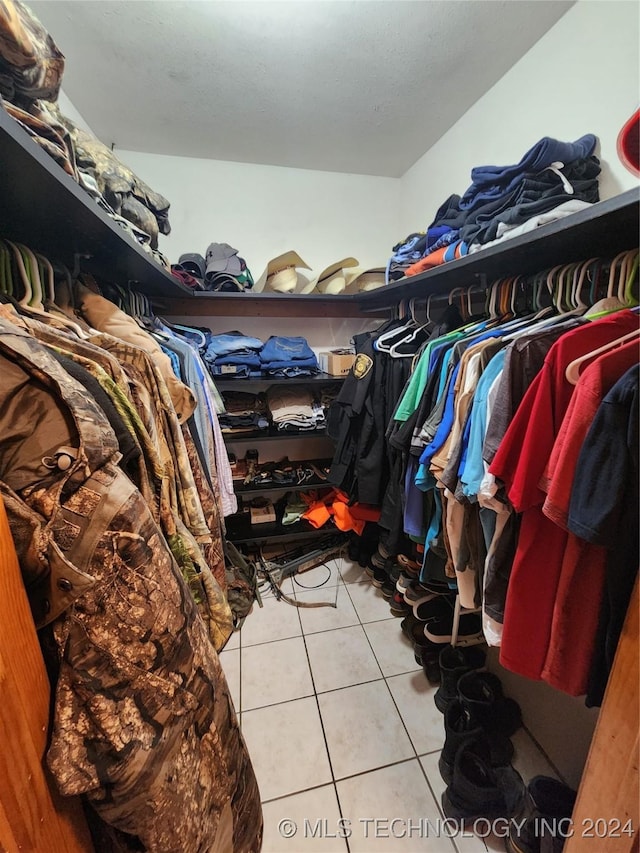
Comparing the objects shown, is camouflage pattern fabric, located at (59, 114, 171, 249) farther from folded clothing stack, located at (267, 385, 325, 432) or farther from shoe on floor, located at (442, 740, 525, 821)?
shoe on floor, located at (442, 740, 525, 821)

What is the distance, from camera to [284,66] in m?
1.22

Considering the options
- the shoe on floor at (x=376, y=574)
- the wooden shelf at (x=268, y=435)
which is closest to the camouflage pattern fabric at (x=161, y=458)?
the wooden shelf at (x=268, y=435)

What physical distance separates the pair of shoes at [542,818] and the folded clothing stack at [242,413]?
175 cm

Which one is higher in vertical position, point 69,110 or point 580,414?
point 69,110

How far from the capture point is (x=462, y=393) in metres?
0.96

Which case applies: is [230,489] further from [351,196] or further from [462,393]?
[351,196]

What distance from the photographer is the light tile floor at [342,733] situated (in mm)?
967

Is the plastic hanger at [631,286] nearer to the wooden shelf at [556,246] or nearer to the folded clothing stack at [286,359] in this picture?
the wooden shelf at [556,246]

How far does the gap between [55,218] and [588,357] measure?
1.23 m

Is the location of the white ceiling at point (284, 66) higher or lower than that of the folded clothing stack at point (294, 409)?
higher

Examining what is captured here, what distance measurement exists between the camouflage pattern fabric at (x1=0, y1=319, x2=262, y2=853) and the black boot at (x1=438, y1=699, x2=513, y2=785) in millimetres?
946

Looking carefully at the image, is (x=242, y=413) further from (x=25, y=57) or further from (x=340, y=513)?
(x=25, y=57)

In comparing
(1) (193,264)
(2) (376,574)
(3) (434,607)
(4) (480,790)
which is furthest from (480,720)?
(1) (193,264)

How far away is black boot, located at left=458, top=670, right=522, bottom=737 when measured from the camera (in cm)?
114
